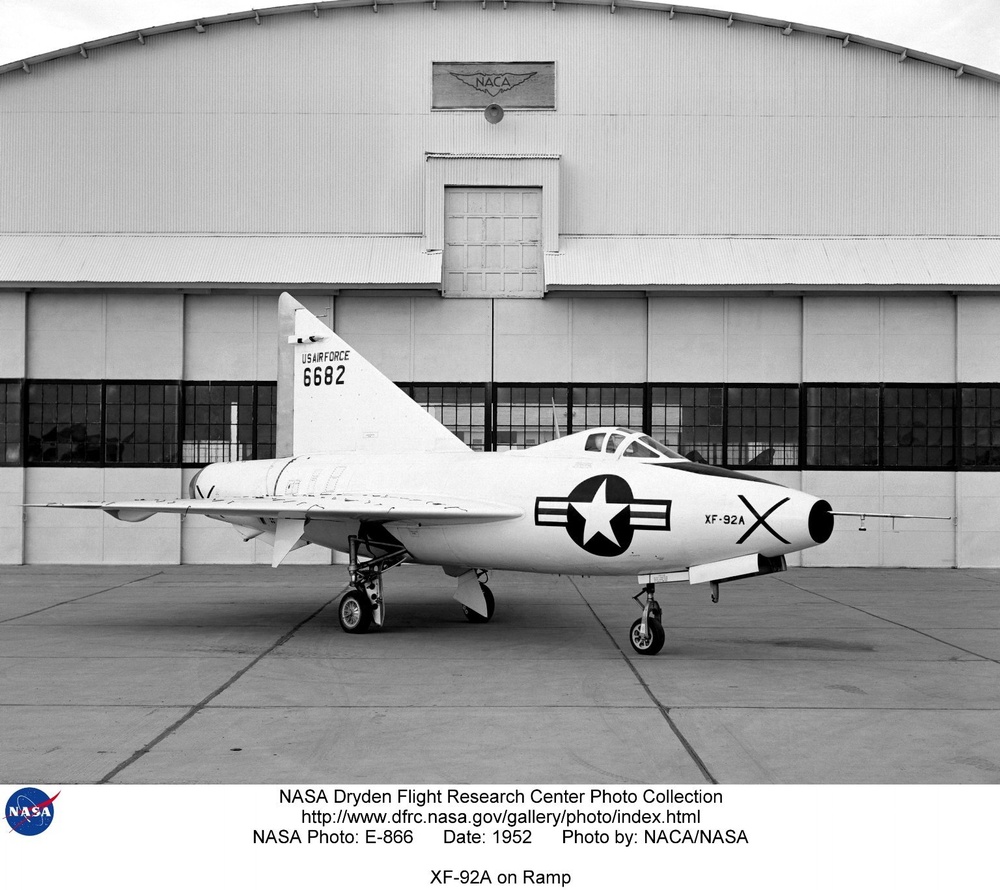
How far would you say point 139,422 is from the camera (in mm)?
20984

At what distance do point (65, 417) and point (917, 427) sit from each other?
17282mm

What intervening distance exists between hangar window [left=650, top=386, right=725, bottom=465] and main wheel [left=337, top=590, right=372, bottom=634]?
400 inches

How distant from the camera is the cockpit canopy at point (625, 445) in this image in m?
10.7

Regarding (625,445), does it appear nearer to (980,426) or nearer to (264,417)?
(264,417)

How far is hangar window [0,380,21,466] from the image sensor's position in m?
20.9

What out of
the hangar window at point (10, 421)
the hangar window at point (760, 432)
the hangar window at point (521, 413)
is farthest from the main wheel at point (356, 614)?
the hangar window at point (10, 421)

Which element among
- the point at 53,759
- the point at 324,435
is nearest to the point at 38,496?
the point at 324,435

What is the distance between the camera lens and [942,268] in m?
20.5

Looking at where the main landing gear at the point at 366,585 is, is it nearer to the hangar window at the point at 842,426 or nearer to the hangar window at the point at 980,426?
the hangar window at the point at 842,426

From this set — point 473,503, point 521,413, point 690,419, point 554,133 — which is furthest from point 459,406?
point 473,503

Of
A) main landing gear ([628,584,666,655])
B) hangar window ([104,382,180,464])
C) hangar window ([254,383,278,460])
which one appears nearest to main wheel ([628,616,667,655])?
main landing gear ([628,584,666,655])

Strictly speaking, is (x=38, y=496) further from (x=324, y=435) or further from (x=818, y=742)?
(x=818, y=742)
